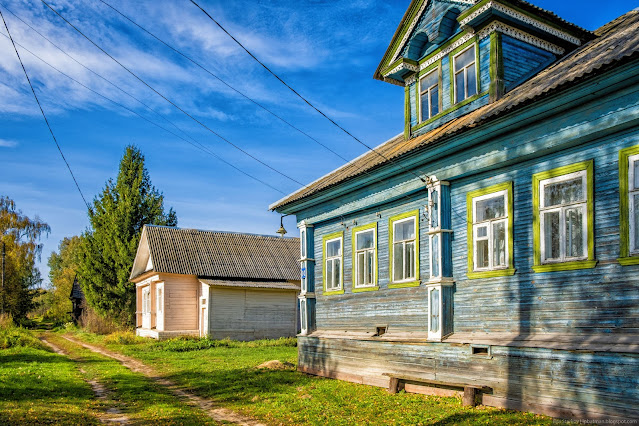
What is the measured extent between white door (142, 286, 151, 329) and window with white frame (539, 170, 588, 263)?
26372 millimetres

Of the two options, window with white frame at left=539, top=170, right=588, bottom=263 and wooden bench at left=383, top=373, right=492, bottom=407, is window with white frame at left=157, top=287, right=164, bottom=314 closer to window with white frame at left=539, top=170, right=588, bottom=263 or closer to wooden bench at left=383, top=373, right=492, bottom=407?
wooden bench at left=383, top=373, right=492, bottom=407

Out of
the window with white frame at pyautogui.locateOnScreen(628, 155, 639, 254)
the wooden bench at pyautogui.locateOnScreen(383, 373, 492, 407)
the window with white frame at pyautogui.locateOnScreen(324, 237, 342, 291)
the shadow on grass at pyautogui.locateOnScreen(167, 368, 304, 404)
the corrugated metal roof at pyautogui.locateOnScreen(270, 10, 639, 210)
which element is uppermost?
the corrugated metal roof at pyautogui.locateOnScreen(270, 10, 639, 210)

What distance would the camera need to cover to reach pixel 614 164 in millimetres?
8617

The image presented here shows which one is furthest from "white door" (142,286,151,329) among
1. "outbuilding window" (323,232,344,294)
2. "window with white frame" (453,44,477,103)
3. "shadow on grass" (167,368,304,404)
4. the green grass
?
"window with white frame" (453,44,477,103)

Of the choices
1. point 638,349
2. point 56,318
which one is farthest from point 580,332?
point 56,318

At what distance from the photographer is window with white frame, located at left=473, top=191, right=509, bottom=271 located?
10.5m

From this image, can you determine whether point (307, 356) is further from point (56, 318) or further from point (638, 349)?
point (56, 318)

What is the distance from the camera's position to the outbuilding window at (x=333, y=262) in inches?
629

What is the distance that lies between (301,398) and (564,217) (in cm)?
643

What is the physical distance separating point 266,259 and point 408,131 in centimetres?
1957

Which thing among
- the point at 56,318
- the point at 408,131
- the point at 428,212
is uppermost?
the point at 408,131

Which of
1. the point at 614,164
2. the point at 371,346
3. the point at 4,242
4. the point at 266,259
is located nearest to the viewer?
the point at 614,164

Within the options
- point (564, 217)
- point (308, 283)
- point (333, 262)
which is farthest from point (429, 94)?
point (308, 283)

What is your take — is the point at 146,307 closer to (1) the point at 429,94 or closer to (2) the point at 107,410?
(2) the point at 107,410
